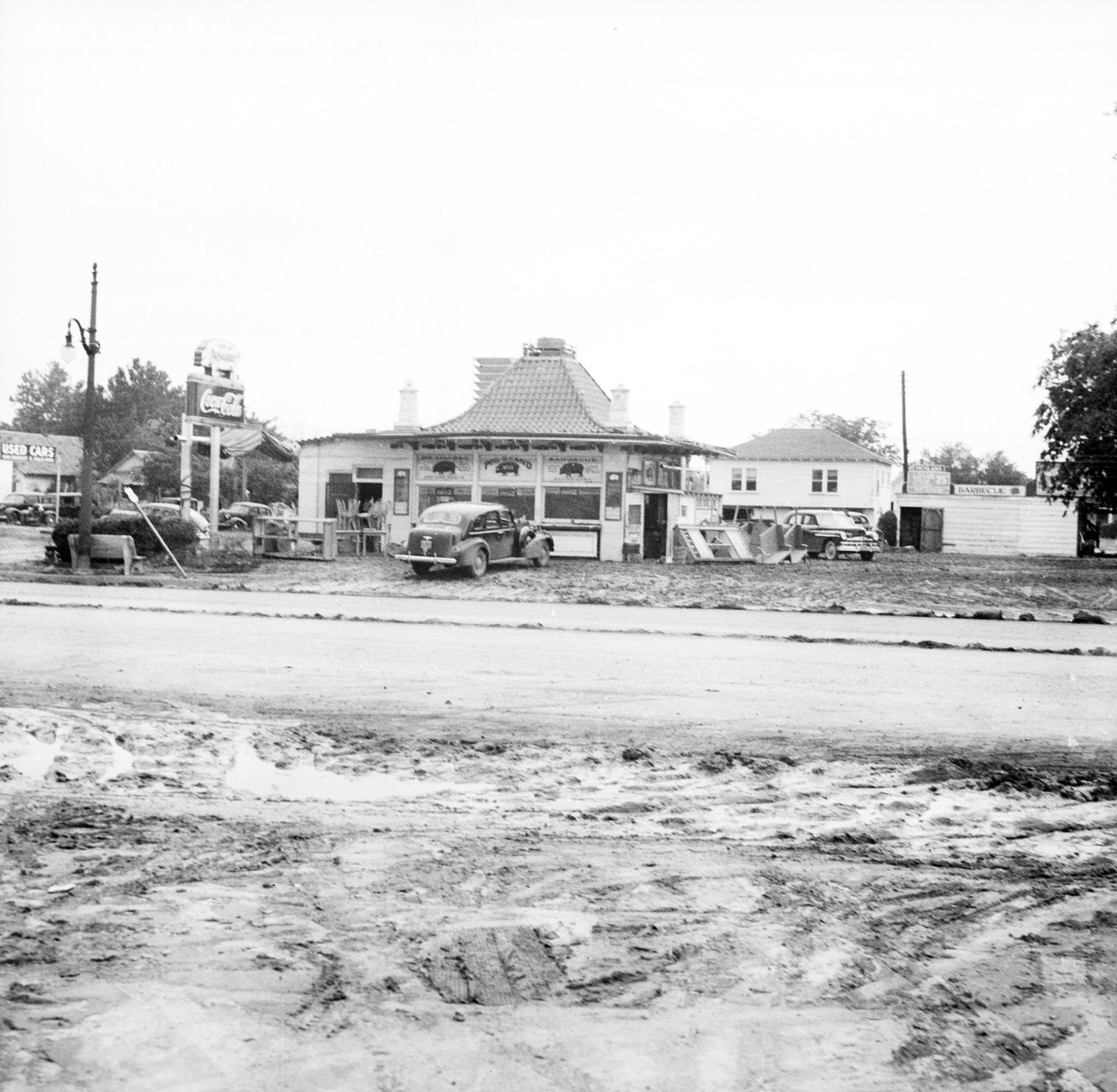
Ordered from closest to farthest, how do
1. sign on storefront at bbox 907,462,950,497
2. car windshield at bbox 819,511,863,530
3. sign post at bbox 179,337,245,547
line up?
1. sign post at bbox 179,337,245,547
2. car windshield at bbox 819,511,863,530
3. sign on storefront at bbox 907,462,950,497

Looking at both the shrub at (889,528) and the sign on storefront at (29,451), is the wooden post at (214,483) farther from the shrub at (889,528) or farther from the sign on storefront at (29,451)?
the shrub at (889,528)

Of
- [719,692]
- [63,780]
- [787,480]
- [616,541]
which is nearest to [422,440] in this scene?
[616,541]

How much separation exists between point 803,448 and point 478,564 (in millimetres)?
38443

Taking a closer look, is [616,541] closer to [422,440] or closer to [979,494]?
[422,440]

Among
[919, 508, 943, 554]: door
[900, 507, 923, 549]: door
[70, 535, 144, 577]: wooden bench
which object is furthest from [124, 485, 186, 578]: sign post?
[900, 507, 923, 549]: door

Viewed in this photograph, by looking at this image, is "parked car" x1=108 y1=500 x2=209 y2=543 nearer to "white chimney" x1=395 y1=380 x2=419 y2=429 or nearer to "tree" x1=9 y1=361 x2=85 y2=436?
"white chimney" x1=395 y1=380 x2=419 y2=429

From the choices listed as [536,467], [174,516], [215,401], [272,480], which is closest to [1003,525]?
[536,467]

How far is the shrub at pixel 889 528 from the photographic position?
5966cm

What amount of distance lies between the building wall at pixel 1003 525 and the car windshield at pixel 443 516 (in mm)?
33350

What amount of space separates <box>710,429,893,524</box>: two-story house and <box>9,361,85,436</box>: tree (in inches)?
1237

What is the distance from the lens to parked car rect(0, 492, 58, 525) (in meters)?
52.5

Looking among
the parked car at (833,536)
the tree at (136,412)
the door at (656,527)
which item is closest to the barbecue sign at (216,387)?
the door at (656,527)

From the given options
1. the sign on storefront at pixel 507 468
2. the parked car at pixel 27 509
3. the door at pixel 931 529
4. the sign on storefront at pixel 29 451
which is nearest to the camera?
the sign on storefront at pixel 507 468

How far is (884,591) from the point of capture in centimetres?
2608
